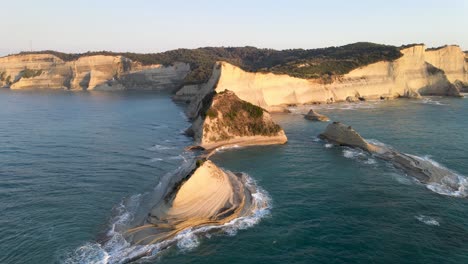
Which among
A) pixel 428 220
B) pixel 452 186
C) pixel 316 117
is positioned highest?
pixel 316 117

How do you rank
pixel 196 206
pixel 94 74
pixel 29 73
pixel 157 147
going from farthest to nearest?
pixel 29 73 < pixel 94 74 < pixel 157 147 < pixel 196 206

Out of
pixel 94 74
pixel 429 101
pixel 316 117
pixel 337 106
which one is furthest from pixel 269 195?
pixel 94 74

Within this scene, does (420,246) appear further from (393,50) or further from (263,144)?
(393,50)

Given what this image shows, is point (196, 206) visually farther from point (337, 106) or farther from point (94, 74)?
point (94, 74)

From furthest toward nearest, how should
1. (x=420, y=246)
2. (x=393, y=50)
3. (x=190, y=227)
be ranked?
(x=393, y=50) < (x=190, y=227) < (x=420, y=246)

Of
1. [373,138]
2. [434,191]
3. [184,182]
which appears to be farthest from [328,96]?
[184,182]

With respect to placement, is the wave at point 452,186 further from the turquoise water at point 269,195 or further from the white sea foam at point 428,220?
the white sea foam at point 428,220
